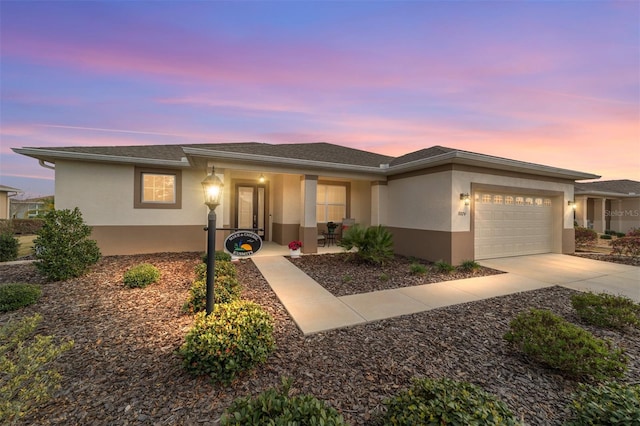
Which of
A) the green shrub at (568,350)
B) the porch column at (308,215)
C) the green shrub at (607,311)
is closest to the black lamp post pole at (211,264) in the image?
the green shrub at (568,350)

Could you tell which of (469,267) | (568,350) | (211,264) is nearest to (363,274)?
(469,267)

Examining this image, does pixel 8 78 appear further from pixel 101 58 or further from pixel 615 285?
pixel 615 285

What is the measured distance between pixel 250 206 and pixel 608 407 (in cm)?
1107

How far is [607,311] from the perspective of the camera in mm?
3826

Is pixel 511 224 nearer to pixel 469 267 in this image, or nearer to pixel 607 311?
pixel 469 267

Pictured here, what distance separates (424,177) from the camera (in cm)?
869

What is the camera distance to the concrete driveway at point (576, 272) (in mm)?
5848

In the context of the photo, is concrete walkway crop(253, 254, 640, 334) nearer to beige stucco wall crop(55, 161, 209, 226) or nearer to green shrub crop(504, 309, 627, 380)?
green shrub crop(504, 309, 627, 380)

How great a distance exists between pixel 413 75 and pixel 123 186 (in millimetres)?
10262

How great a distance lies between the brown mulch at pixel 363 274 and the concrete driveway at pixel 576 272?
3.33 ft

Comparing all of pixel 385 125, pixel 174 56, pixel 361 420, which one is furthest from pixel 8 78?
pixel 385 125

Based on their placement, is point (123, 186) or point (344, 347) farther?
point (123, 186)

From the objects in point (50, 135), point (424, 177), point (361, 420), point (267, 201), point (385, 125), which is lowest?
point (361, 420)

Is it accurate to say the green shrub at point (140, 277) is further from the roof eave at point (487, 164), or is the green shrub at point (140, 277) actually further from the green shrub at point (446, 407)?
the roof eave at point (487, 164)
